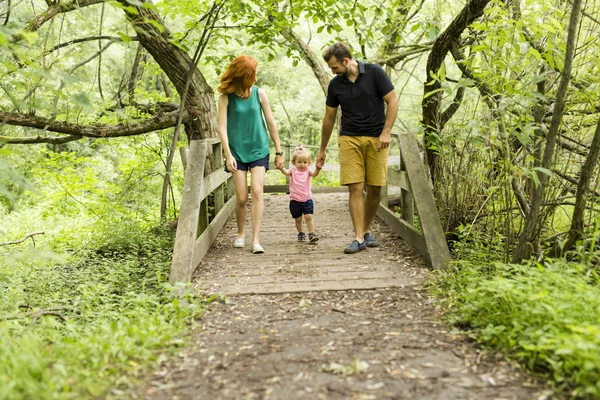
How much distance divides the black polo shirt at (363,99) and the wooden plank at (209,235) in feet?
5.92

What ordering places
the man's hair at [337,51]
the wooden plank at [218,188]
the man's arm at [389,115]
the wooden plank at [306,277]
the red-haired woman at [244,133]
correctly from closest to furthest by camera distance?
the wooden plank at [306,277]
the man's hair at [337,51]
the man's arm at [389,115]
the red-haired woman at [244,133]
the wooden plank at [218,188]

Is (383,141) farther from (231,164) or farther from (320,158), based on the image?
(231,164)

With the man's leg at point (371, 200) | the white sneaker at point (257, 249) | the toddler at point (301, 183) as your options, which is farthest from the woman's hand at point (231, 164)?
the man's leg at point (371, 200)

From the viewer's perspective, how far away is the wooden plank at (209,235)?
4773mm

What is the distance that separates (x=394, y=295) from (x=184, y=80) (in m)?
4.56

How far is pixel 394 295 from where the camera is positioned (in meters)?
4.03

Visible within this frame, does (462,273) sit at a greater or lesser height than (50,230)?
greater

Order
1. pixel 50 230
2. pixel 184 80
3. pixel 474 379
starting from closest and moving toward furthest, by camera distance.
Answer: pixel 474 379, pixel 184 80, pixel 50 230

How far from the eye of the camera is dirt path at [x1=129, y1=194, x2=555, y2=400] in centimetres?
259

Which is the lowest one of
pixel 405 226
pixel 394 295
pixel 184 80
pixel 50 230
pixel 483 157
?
pixel 50 230

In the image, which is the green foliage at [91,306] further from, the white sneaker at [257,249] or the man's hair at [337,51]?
the man's hair at [337,51]

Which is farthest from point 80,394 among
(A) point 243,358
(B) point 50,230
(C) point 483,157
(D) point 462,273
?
(B) point 50,230

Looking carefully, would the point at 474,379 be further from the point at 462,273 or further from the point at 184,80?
the point at 184,80

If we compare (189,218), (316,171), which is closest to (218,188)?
(316,171)
